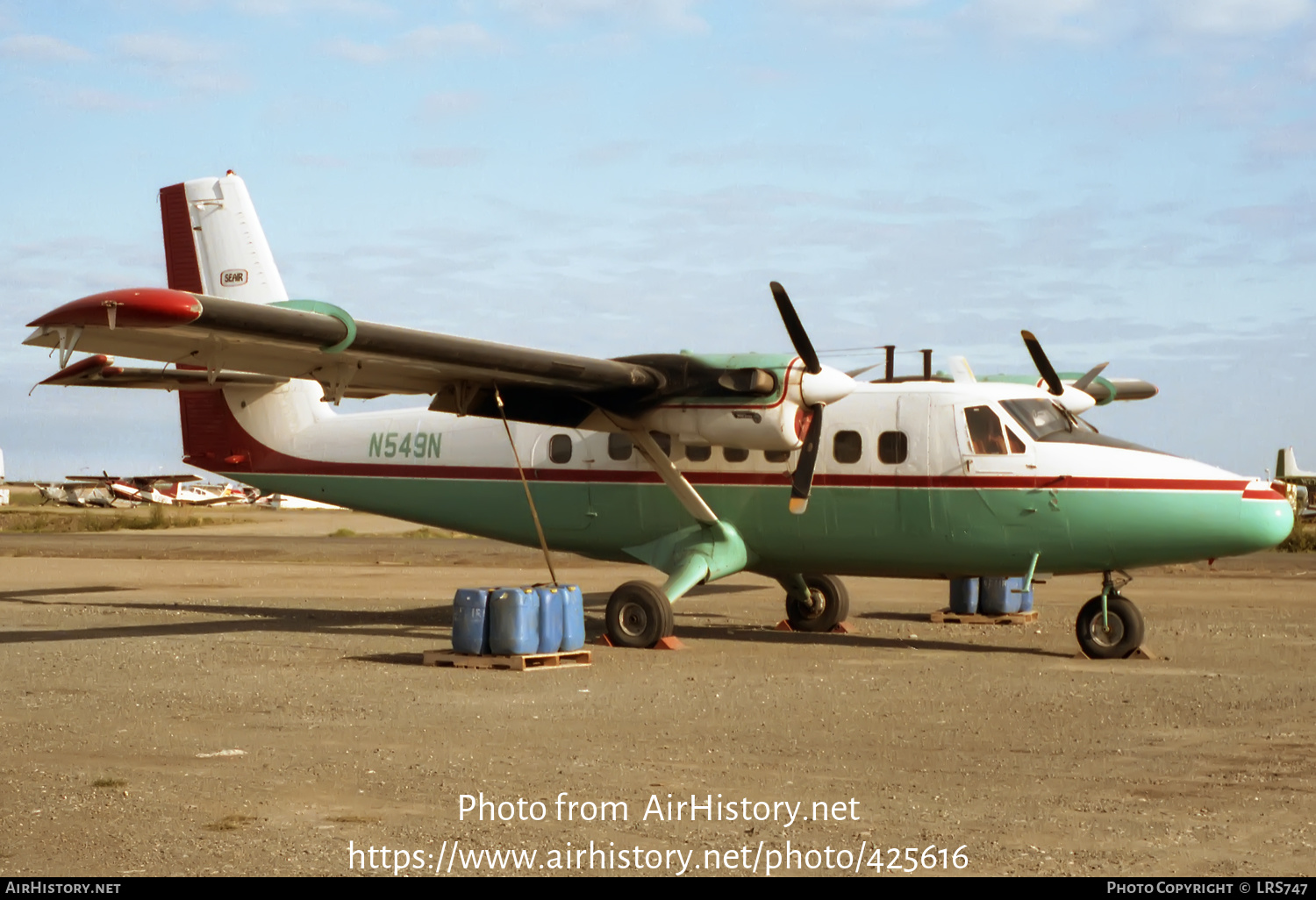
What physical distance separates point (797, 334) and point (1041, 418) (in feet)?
9.77

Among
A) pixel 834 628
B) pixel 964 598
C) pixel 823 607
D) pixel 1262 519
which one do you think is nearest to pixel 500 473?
pixel 823 607

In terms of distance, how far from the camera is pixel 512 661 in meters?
14.8

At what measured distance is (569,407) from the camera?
674 inches

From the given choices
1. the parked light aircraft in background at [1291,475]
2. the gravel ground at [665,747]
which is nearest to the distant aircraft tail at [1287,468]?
the parked light aircraft in background at [1291,475]

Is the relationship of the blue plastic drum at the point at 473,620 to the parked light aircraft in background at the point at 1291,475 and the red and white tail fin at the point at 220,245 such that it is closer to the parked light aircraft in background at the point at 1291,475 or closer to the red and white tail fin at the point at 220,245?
the red and white tail fin at the point at 220,245

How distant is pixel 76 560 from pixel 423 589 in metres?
13.4

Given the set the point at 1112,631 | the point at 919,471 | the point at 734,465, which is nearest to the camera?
the point at 1112,631

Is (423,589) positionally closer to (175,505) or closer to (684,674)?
(684,674)

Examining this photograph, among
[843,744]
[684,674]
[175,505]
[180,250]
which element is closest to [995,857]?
[843,744]

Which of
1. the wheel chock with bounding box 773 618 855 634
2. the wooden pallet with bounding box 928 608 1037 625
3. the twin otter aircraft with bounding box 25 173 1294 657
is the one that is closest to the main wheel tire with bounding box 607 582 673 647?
the twin otter aircraft with bounding box 25 173 1294 657

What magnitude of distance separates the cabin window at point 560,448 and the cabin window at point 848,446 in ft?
12.0

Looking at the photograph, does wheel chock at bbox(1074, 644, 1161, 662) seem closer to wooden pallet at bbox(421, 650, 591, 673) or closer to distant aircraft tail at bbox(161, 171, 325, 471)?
wooden pallet at bbox(421, 650, 591, 673)

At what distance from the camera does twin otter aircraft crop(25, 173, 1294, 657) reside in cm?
1515

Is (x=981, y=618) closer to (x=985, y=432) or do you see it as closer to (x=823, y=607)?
(x=823, y=607)
